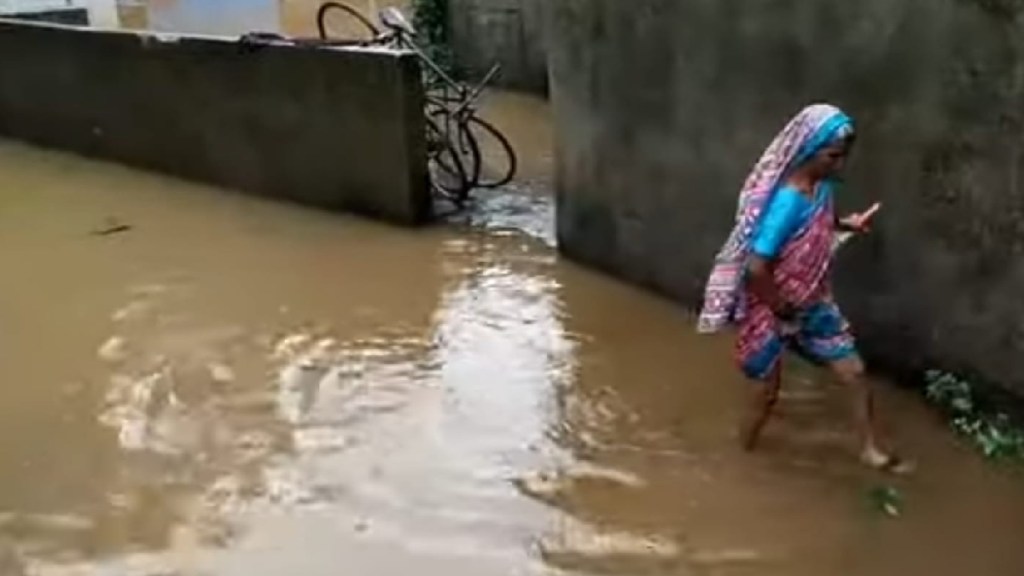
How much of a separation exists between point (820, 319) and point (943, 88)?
111 cm

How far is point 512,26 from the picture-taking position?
14.6 m

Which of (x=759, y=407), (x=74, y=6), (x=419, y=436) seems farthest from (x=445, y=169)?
(x=74, y=6)

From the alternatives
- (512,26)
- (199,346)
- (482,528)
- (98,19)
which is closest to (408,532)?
(482,528)

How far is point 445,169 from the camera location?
33.7 ft

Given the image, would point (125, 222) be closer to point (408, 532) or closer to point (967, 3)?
point (408, 532)


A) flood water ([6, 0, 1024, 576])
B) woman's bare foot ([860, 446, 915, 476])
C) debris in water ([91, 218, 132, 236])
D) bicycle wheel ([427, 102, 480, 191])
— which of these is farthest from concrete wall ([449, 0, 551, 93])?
woman's bare foot ([860, 446, 915, 476])

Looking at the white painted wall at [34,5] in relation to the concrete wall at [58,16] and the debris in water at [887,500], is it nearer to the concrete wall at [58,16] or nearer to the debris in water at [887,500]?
the concrete wall at [58,16]

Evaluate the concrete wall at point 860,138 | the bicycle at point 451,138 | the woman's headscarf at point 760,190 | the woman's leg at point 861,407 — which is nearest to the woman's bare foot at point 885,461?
the woman's leg at point 861,407

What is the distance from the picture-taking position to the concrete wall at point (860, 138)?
5.59 m

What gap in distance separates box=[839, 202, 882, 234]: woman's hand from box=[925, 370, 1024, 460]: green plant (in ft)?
2.43

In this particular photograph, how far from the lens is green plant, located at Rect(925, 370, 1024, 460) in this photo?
5.57 metres

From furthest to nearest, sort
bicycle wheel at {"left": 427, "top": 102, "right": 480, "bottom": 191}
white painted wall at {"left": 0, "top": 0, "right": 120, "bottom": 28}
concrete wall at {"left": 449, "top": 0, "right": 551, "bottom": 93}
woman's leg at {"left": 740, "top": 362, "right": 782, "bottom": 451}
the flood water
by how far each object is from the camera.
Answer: white painted wall at {"left": 0, "top": 0, "right": 120, "bottom": 28}
concrete wall at {"left": 449, "top": 0, "right": 551, "bottom": 93}
bicycle wheel at {"left": 427, "top": 102, "right": 480, "bottom": 191}
woman's leg at {"left": 740, "top": 362, "right": 782, "bottom": 451}
the flood water

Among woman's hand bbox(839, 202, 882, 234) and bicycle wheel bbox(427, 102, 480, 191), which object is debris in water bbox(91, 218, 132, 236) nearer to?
bicycle wheel bbox(427, 102, 480, 191)

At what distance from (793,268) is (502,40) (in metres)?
9.91
